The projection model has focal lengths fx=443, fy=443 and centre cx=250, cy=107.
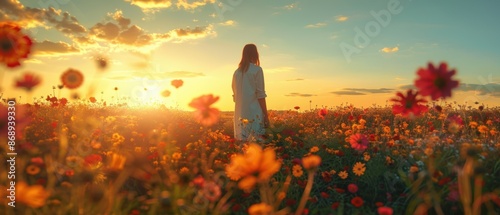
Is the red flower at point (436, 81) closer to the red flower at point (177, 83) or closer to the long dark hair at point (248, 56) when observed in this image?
the red flower at point (177, 83)

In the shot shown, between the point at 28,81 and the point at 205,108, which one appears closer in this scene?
the point at 205,108

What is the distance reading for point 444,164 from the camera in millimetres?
4289

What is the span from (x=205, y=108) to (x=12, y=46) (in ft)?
A: 4.79

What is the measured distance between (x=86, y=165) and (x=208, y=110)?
124 cm

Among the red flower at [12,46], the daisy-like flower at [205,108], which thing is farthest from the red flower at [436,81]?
the red flower at [12,46]

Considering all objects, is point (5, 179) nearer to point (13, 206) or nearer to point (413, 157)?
point (13, 206)

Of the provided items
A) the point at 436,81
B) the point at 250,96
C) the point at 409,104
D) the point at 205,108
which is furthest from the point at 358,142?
the point at 250,96

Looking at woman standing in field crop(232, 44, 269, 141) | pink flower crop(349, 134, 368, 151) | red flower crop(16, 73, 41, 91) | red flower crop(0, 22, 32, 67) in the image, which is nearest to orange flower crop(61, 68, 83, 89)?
red flower crop(16, 73, 41, 91)

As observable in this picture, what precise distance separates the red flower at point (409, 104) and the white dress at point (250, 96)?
9.84 ft

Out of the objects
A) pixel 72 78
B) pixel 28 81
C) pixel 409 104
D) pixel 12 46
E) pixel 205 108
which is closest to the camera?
pixel 12 46

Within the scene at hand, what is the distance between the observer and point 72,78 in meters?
5.52

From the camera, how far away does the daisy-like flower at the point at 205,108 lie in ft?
10.6

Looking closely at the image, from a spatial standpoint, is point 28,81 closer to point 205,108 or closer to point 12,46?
point 12,46

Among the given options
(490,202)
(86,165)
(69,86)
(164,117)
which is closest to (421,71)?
(490,202)
